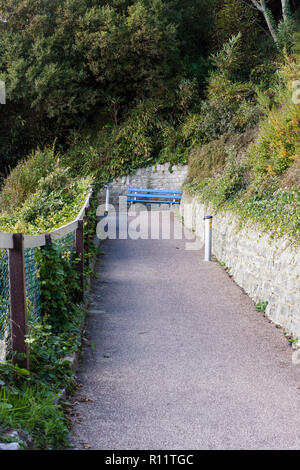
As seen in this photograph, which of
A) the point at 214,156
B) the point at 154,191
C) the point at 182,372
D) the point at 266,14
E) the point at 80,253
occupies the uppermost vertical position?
the point at 266,14

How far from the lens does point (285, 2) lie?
21.1 m

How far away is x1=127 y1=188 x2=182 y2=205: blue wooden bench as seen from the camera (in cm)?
1945

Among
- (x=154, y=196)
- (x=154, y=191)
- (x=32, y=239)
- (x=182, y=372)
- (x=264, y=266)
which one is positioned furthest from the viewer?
(x=154, y=191)

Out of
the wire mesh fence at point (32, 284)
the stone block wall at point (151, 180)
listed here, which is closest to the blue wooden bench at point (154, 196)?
the stone block wall at point (151, 180)

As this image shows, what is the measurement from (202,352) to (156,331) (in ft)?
2.85

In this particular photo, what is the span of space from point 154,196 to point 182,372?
49.1 ft

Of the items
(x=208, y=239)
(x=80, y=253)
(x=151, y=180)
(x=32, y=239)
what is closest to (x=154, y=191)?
(x=151, y=180)

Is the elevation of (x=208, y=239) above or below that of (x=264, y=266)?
above

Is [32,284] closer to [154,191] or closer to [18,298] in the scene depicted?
[18,298]

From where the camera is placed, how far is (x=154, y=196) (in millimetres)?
19625

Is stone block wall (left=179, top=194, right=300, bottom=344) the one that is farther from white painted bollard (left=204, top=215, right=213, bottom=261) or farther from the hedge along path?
the hedge along path

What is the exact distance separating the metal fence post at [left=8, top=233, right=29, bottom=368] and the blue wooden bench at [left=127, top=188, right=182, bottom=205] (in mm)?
15826

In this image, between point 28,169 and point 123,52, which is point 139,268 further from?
point 123,52
